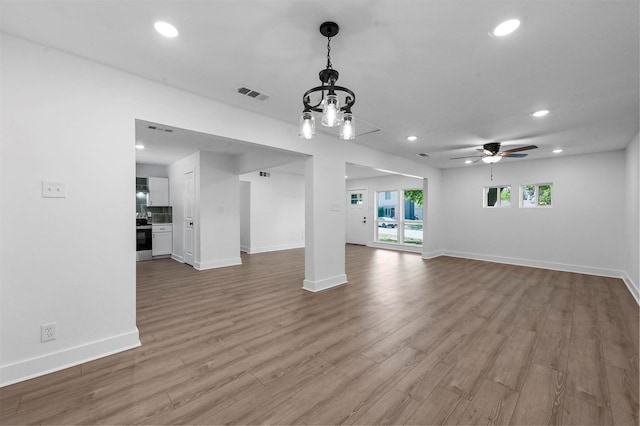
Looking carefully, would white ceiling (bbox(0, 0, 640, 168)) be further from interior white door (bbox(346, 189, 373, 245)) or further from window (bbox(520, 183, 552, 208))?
interior white door (bbox(346, 189, 373, 245))

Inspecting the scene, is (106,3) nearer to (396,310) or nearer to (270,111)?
(270,111)

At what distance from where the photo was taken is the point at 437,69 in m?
2.48

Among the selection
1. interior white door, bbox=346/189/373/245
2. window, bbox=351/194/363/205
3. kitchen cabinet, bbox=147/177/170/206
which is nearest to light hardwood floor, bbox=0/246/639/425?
kitchen cabinet, bbox=147/177/170/206

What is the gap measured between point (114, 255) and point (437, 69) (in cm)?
343

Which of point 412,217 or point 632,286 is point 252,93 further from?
point 412,217

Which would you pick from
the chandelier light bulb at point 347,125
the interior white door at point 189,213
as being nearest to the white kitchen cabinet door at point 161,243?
the interior white door at point 189,213

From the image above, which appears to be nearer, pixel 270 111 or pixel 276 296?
pixel 270 111

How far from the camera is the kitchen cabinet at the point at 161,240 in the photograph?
7.22 meters

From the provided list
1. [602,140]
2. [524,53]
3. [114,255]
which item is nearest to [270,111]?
[114,255]

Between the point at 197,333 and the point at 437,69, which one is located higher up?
the point at 437,69

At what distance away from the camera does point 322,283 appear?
4.42 metres

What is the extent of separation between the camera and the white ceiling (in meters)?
1.74

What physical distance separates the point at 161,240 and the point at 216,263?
7.83 feet

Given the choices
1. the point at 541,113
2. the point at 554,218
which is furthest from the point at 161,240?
the point at 554,218
